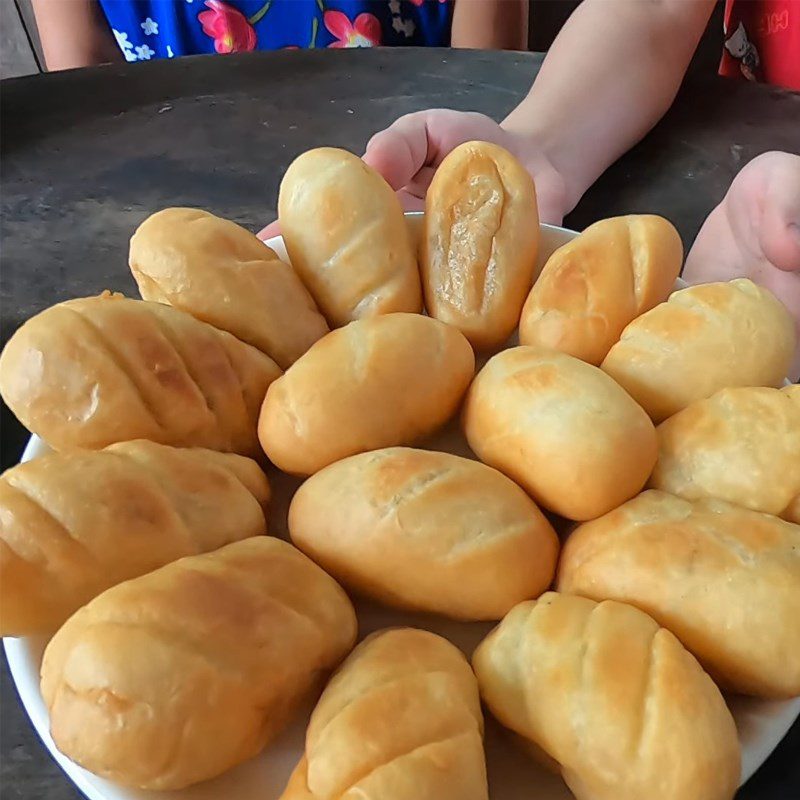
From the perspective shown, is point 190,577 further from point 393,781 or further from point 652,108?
point 652,108

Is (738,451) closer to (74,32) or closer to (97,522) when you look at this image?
(97,522)

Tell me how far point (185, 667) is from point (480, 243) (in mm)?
205

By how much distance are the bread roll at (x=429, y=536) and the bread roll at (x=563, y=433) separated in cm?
1

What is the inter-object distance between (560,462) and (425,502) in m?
0.05

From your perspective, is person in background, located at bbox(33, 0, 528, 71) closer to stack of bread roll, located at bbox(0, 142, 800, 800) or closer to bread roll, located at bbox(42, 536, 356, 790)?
stack of bread roll, located at bbox(0, 142, 800, 800)

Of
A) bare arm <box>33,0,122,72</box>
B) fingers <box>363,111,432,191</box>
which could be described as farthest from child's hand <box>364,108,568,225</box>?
bare arm <box>33,0,122,72</box>

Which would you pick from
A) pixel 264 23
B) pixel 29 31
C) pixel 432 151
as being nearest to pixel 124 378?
pixel 432 151

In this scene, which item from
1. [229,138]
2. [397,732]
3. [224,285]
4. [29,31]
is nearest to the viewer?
[397,732]

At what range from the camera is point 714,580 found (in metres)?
0.25

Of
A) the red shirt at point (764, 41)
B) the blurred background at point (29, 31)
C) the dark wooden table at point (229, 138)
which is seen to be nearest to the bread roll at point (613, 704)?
the dark wooden table at point (229, 138)

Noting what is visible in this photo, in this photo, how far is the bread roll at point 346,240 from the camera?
0.34 m

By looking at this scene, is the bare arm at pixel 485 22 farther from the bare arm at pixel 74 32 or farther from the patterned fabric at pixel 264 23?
the bare arm at pixel 74 32

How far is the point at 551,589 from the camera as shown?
280mm

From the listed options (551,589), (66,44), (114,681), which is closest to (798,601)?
(551,589)
